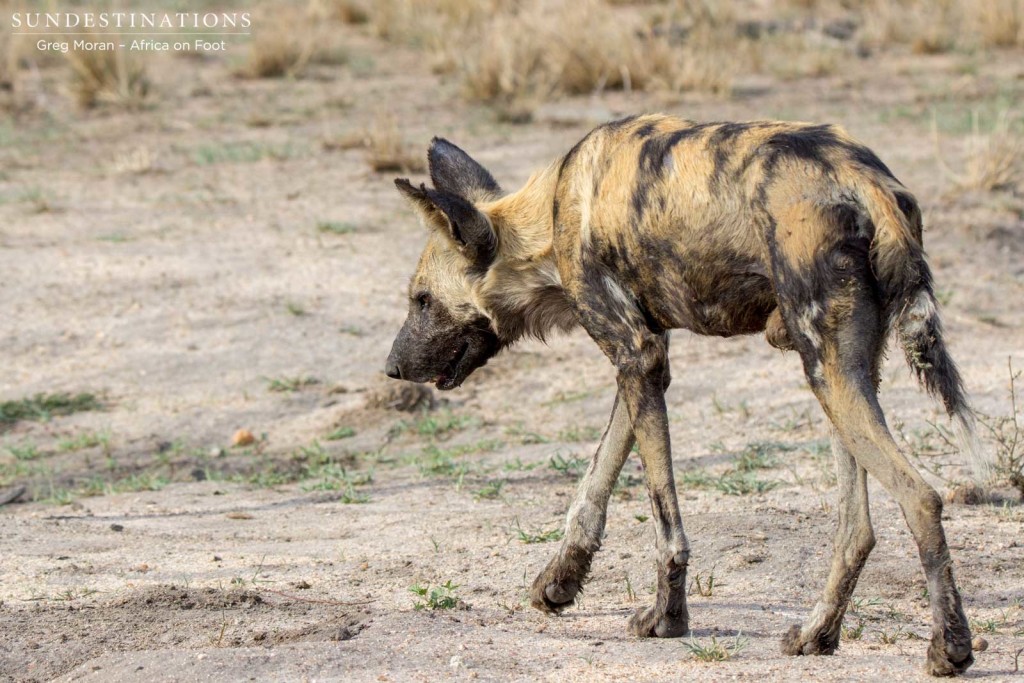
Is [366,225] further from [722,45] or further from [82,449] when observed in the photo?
[722,45]

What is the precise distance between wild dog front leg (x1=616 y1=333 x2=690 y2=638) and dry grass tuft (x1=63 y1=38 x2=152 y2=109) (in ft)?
33.1

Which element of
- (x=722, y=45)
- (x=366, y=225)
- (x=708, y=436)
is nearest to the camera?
(x=708, y=436)

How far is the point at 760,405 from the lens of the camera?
685 centimetres

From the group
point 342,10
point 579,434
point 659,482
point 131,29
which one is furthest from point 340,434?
point 342,10

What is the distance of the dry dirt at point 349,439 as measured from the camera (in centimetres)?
425

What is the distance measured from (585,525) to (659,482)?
1.44ft

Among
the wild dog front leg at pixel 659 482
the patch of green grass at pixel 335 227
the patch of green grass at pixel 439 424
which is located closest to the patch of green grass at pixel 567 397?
the patch of green grass at pixel 439 424

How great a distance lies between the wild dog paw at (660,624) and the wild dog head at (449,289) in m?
1.20

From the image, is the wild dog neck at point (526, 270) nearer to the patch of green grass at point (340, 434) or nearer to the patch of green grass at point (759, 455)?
the patch of green grass at point (759, 455)

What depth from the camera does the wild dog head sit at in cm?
469

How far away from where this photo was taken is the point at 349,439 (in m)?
7.16

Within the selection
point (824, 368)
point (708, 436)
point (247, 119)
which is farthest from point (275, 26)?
point (824, 368)

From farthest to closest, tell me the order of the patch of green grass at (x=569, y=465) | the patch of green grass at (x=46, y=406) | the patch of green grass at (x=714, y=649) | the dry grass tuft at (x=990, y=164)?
the dry grass tuft at (x=990, y=164) → the patch of green grass at (x=46, y=406) → the patch of green grass at (x=569, y=465) → the patch of green grass at (x=714, y=649)

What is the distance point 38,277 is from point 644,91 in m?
6.53
